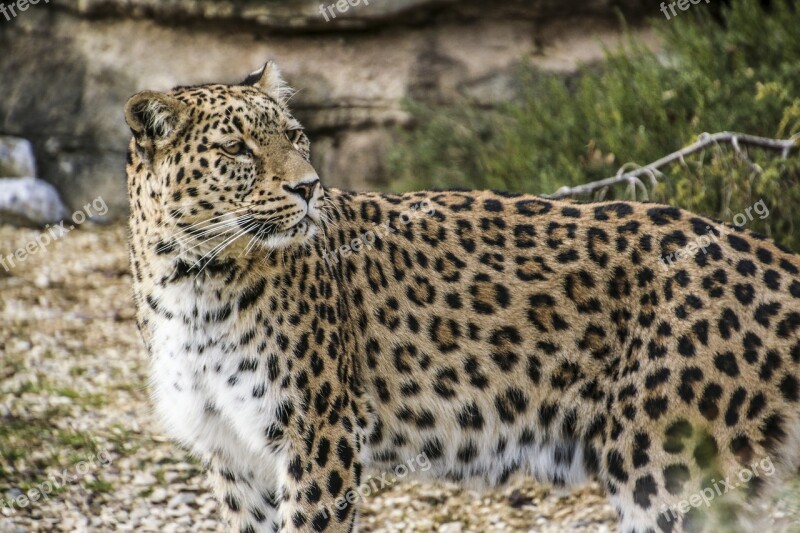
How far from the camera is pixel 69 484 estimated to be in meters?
7.69

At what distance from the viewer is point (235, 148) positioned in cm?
529

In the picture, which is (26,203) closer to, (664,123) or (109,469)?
(109,469)

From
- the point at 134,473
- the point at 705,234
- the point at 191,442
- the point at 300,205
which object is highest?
the point at 300,205

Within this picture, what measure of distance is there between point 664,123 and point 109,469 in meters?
5.63

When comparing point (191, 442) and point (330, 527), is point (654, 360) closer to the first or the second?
point (330, 527)

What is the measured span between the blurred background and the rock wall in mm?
24

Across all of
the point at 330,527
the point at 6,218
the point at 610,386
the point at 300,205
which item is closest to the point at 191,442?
the point at 330,527

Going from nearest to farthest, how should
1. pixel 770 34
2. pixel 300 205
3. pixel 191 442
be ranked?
1. pixel 300 205
2. pixel 191 442
3. pixel 770 34

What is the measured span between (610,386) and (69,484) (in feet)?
13.8
